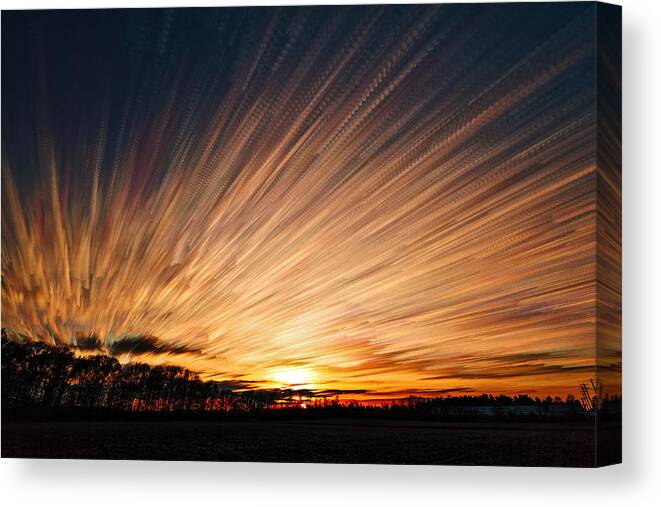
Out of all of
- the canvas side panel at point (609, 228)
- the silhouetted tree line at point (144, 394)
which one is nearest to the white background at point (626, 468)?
the canvas side panel at point (609, 228)

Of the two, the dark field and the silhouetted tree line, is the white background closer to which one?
the dark field

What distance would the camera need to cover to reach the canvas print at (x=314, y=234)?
16.9 ft

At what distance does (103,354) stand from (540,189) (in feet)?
7.35

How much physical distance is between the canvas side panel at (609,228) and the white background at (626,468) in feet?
0.20

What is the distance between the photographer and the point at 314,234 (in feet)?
17.7

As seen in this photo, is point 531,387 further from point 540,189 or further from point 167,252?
point 167,252

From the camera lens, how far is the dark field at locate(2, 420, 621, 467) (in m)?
5.14

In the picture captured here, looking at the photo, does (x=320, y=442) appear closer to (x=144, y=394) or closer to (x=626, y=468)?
(x=144, y=394)

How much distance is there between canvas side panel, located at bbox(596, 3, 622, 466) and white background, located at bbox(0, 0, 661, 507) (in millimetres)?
60

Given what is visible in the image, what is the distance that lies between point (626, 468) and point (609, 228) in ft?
3.67

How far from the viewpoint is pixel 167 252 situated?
544cm

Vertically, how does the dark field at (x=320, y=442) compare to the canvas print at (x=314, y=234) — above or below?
below

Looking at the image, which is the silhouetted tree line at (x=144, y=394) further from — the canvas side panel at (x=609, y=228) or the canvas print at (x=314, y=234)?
the canvas side panel at (x=609, y=228)

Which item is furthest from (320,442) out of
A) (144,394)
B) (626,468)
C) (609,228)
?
(609,228)
